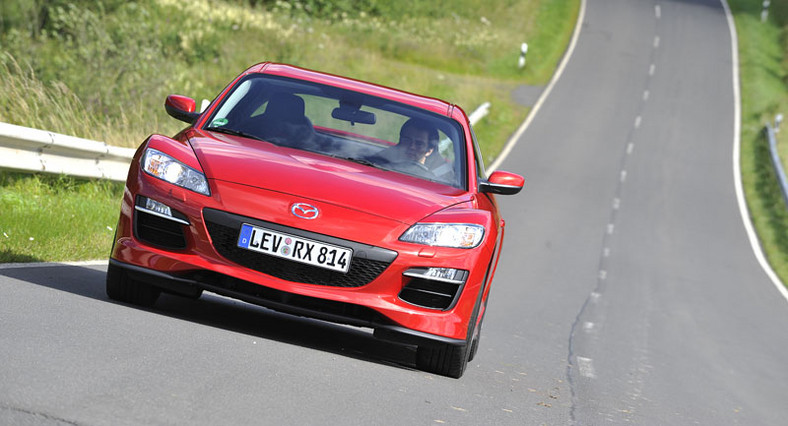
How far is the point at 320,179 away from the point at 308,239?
46 cm

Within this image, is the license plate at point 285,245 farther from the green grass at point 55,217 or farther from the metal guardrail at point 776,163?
the metal guardrail at point 776,163

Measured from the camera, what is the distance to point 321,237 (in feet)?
20.5

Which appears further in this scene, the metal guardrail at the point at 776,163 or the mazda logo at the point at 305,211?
the metal guardrail at the point at 776,163

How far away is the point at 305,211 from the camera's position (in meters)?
6.28

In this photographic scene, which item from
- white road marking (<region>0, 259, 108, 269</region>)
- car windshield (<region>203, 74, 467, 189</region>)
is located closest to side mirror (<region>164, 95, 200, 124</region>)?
car windshield (<region>203, 74, 467, 189</region>)

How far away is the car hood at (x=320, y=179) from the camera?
6402 mm

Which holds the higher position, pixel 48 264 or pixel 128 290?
pixel 128 290

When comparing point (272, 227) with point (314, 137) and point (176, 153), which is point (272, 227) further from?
point (314, 137)

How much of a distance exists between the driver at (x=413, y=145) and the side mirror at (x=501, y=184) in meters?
0.40

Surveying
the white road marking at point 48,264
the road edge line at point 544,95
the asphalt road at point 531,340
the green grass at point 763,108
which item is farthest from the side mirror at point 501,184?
the road edge line at point 544,95

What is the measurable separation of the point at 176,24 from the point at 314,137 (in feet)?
82.5

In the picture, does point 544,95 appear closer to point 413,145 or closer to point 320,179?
point 413,145

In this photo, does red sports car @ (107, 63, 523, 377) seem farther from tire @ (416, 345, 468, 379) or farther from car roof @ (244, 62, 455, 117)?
car roof @ (244, 62, 455, 117)

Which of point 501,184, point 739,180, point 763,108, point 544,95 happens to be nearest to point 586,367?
point 501,184
